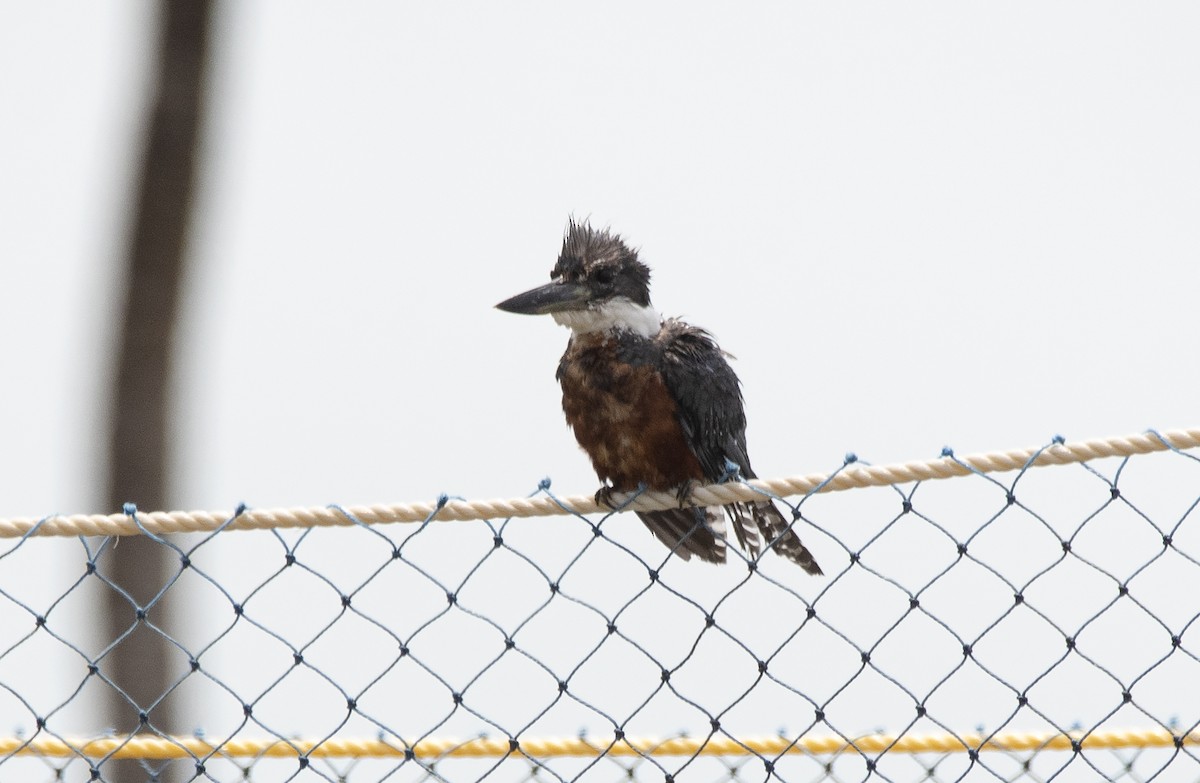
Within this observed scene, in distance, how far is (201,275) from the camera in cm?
495

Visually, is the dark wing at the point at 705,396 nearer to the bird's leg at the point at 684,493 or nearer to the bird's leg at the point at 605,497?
the bird's leg at the point at 684,493

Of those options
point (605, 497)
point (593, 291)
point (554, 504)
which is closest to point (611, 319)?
point (593, 291)

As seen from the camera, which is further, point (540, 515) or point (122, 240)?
point (122, 240)

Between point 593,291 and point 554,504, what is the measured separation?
90cm

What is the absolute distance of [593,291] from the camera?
327 cm

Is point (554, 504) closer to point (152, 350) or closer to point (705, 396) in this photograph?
point (705, 396)

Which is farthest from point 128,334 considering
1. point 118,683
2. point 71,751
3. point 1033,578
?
point 1033,578

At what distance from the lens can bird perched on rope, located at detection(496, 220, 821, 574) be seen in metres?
3.02

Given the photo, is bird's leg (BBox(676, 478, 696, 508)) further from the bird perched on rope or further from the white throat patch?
the white throat patch

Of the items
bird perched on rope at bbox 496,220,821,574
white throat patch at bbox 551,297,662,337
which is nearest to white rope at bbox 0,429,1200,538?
bird perched on rope at bbox 496,220,821,574

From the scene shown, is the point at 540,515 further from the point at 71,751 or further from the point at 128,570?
the point at 128,570

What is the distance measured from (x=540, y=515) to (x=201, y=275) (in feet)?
9.42

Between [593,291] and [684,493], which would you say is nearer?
[684,493]

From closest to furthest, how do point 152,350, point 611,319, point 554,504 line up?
point 554,504, point 611,319, point 152,350
